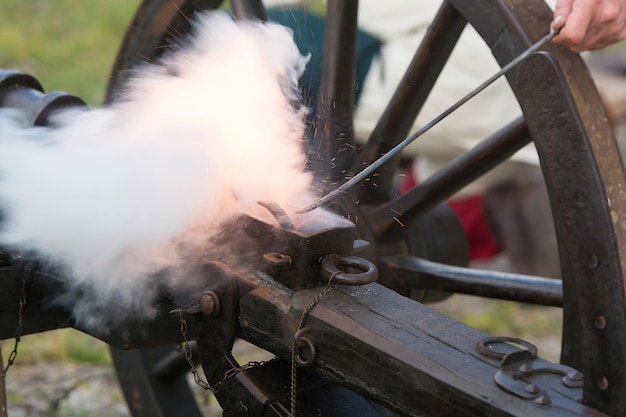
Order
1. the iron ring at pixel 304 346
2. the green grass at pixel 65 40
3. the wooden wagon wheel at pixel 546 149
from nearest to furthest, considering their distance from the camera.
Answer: the wooden wagon wheel at pixel 546 149, the iron ring at pixel 304 346, the green grass at pixel 65 40

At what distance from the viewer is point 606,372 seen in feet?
4.22

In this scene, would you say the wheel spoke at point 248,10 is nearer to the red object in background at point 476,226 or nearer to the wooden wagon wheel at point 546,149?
the wooden wagon wheel at point 546,149

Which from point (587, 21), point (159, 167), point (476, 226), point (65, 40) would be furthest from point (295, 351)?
point (65, 40)

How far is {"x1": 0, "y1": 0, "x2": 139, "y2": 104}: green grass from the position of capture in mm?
6465

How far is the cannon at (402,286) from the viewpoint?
1.31 m

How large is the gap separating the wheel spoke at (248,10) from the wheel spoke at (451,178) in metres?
0.54

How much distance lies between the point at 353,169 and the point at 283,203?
49cm

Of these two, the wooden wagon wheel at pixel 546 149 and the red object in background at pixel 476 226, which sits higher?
the wooden wagon wheel at pixel 546 149

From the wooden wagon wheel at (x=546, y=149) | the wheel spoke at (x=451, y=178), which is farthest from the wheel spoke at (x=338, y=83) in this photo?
the wheel spoke at (x=451, y=178)

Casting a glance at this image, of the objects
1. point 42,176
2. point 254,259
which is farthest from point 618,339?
point 42,176

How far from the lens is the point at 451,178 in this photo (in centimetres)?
208

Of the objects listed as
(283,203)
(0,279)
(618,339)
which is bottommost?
(0,279)

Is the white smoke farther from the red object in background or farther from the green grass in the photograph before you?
the green grass

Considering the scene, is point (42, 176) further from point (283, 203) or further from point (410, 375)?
point (410, 375)
